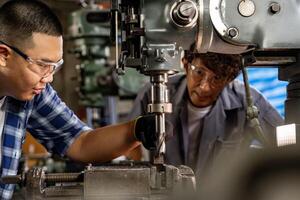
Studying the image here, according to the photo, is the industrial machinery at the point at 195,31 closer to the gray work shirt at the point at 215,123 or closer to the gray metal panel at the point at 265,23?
the gray metal panel at the point at 265,23

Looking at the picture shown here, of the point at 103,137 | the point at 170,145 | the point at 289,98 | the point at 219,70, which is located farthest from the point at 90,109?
the point at 289,98

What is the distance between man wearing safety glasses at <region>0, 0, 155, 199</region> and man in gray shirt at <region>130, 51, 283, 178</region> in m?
0.46

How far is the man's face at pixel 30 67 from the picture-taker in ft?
4.62

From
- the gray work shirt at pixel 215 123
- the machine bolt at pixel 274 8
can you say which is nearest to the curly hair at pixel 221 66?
the gray work shirt at pixel 215 123

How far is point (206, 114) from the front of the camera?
6.63ft

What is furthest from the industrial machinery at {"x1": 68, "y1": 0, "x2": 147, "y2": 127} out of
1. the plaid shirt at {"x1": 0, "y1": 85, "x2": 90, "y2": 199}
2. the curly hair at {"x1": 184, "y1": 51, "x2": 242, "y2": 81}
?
the plaid shirt at {"x1": 0, "y1": 85, "x2": 90, "y2": 199}

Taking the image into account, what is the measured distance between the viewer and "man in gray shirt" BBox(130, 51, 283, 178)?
1905 millimetres

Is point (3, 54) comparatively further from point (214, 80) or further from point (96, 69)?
point (96, 69)

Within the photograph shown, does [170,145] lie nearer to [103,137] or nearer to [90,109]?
[103,137]

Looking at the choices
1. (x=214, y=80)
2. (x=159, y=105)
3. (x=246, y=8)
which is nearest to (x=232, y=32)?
(x=246, y=8)

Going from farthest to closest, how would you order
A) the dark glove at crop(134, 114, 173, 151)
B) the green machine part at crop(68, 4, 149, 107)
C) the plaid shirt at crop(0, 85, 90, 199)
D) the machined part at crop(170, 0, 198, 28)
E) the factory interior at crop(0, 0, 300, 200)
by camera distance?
the green machine part at crop(68, 4, 149, 107), the plaid shirt at crop(0, 85, 90, 199), the dark glove at crop(134, 114, 173, 151), the machined part at crop(170, 0, 198, 28), the factory interior at crop(0, 0, 300, 200)

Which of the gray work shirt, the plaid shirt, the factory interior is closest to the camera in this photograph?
the factory interior

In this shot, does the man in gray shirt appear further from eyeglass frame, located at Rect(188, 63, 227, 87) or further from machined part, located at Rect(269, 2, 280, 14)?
machined part, located at Rect(269, 2, 280, 14)

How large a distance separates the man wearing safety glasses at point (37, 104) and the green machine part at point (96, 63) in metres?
1.29
